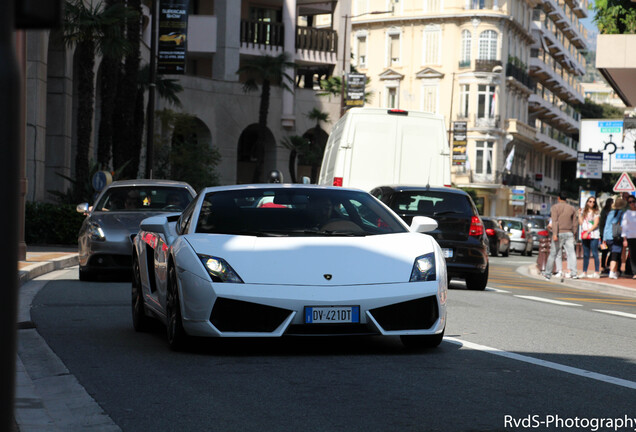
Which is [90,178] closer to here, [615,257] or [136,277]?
[615,257]

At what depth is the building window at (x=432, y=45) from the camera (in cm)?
8856

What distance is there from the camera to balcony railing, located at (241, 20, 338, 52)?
63319 mm

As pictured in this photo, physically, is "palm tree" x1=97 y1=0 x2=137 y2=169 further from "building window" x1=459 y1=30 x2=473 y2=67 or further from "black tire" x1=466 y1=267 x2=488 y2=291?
Result: "building window" x1=459 y1=30 x2=473 y2=67

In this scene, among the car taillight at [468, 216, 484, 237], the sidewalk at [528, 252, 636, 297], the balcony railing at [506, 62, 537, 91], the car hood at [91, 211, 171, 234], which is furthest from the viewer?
the balcony railing at [506, 62, 537, 91]

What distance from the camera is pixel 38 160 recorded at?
33.9 meters

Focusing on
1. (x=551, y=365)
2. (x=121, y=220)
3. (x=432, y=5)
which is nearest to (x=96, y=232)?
(x=121, y=220)

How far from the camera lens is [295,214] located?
9359 mm

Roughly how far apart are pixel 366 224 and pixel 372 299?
1.33 metres

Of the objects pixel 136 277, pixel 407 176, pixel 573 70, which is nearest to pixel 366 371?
pixel 136 277

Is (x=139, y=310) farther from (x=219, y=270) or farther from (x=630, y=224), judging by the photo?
(x=630, y=224)

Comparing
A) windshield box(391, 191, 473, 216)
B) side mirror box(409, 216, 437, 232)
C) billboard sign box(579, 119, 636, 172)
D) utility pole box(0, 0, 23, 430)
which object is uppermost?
billboard sign box(579, 119, 636, 172)

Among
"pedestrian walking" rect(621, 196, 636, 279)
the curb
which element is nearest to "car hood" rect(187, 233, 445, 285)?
the curb

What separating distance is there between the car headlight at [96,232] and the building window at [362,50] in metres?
76.9

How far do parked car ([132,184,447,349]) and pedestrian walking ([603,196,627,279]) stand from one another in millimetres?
17223
